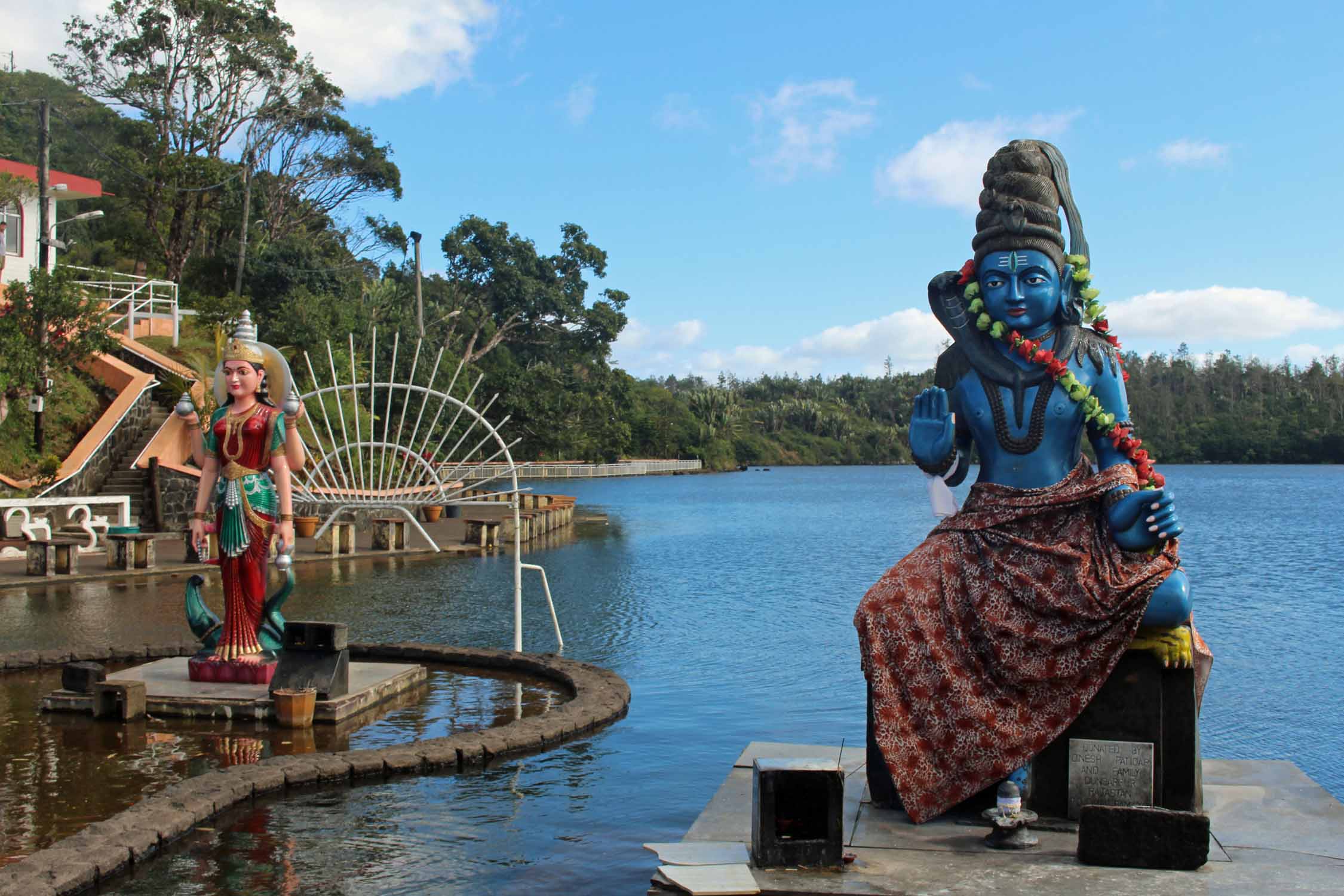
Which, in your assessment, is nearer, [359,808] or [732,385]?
[359,808]

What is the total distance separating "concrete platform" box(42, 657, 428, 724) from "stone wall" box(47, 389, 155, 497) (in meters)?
12.9

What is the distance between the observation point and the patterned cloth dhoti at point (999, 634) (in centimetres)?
498

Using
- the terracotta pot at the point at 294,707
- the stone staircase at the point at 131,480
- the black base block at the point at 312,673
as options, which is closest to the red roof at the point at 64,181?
the stone staircase at the point at 131,480

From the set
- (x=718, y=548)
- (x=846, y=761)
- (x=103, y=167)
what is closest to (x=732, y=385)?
(x=103, y=167)

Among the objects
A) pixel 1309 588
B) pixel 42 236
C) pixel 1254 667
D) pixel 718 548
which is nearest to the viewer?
pixel 1254 667

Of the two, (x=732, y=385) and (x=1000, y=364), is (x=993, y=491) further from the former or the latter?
(x=732, y=385)

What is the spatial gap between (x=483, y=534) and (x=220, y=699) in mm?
14687

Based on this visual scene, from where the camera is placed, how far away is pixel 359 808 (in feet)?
19.9

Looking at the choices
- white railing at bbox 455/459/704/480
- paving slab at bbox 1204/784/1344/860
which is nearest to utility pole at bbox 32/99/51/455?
paving slab at bbox 1204/784/1344/860

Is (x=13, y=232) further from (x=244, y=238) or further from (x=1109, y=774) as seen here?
(x=1109, y=774)

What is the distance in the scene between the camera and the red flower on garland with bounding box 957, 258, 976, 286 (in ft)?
19.1

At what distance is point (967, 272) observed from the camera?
586 centimetres

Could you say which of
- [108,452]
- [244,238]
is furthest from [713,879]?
[244,238]

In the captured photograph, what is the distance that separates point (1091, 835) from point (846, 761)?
1.81 m
